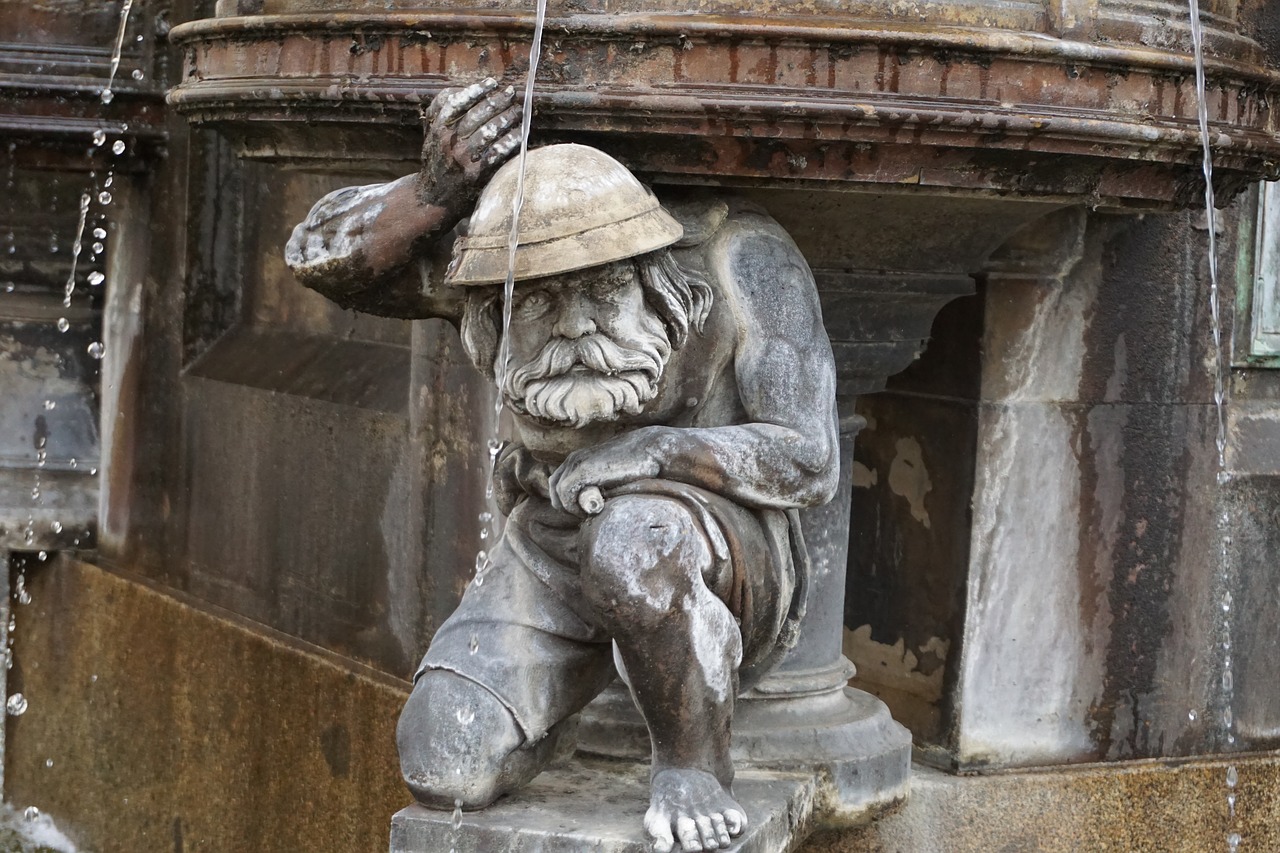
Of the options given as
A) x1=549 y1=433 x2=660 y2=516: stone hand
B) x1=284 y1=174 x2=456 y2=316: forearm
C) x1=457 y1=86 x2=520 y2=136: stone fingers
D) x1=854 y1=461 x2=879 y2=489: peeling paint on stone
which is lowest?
x1=854 y1=461 x2=879 y2=489: peeling paint on stone

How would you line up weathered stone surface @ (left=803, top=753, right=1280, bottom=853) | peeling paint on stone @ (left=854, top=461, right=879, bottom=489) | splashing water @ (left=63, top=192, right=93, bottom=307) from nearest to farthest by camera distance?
1. weathered stone surface @ (left=803, top=753, right=1280, bottom=853)
2. peeling paint on stone @ (left=854, top=461, right=879, bottom=489)
3. splashing water @ (left=63, top=192, right=93, bottom=307)

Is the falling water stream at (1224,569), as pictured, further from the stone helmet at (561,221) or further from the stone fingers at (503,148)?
the stone fingers at (503,148)

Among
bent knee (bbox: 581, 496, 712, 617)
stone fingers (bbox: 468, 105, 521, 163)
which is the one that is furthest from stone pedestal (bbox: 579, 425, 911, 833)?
stone fingers (bbox: 468, 105, 521, 163)

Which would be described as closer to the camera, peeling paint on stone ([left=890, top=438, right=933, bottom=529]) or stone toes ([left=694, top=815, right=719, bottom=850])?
stone toes ([left=694, top=815, right=719, bottom=850])

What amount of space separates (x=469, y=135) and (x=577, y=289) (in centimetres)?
27

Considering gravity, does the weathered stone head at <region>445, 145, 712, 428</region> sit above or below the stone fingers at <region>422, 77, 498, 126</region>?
below

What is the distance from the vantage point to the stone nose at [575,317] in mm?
2725

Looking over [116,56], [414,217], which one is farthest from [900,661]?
[116,56]

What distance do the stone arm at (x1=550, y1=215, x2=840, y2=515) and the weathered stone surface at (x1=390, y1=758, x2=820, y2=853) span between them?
18.8 inches

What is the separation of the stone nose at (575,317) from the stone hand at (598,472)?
0.65 ft

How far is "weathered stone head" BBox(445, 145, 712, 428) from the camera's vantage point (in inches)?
104

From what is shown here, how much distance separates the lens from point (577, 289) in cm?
272

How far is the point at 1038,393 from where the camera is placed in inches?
149

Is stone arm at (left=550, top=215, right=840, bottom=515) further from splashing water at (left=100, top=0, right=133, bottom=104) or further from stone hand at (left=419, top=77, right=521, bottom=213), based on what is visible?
splashing water at (left=100, top=0, right=133, bottom=104)
